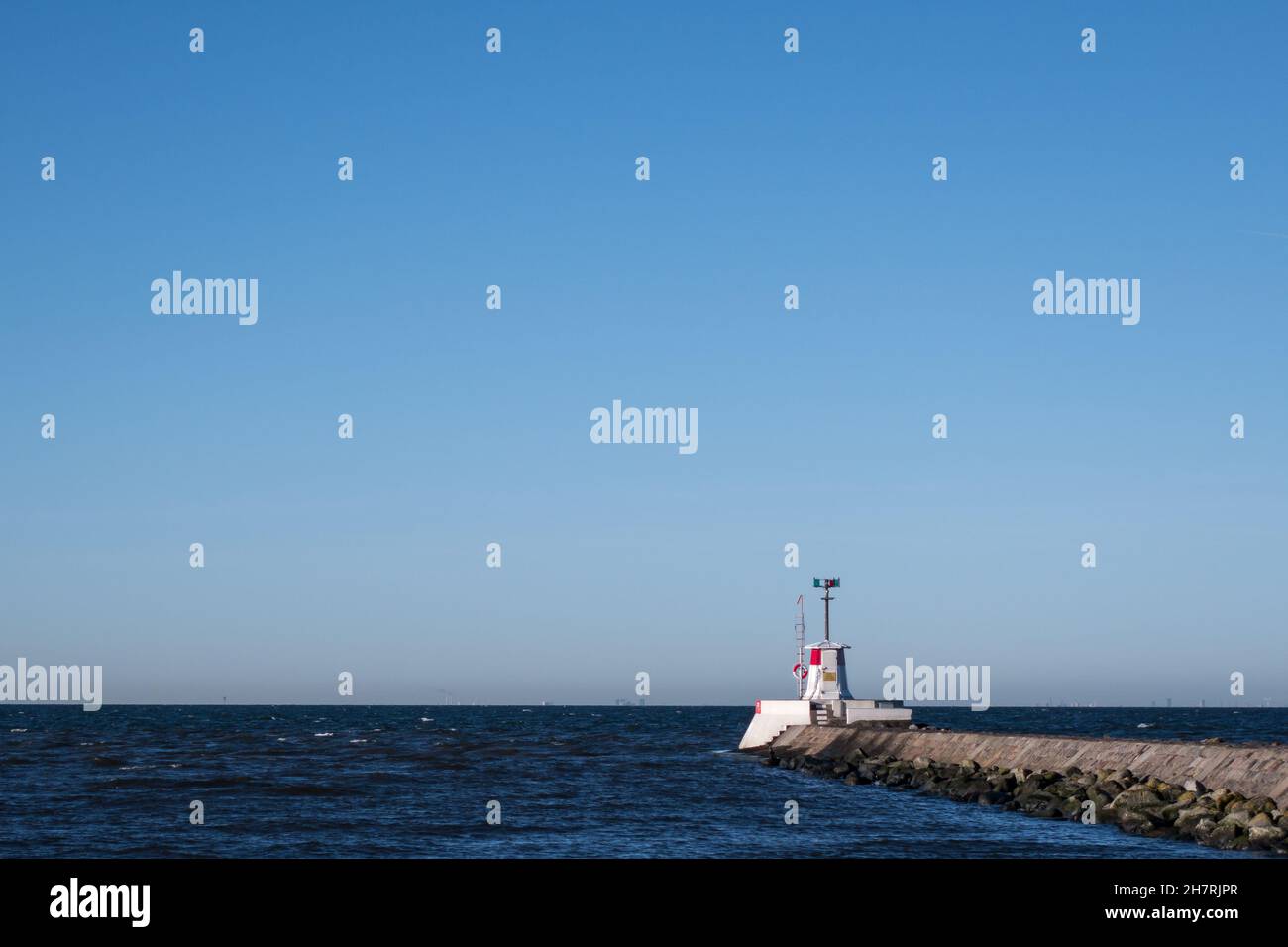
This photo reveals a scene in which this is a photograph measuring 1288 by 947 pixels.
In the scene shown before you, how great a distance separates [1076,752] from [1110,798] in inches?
301

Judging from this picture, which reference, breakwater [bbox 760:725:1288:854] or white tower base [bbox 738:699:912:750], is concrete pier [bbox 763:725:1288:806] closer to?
breakwater [bbox 760:725:1288:854]

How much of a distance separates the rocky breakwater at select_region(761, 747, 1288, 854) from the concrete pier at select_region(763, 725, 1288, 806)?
0.43 meters

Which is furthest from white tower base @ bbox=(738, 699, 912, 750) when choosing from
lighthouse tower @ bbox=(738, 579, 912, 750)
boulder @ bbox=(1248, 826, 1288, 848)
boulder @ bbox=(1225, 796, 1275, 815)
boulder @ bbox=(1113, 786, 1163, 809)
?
boulder @ bbox=(1248, 826, 1288, 848)

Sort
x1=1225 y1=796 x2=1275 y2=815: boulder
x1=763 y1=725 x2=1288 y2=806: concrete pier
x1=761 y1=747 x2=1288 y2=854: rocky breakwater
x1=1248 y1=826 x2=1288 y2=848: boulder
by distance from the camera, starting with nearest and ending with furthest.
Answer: x1=1248 y1=826 x2=1288 y2=848: boulder, x1=761 y1=747 x2=1288 y2=854: rocky breakwater, x1=1225 y1=796 x2=1275 y2=815: boulder, x1=763 y1=725 x2=1288 y2=806: concrete pier

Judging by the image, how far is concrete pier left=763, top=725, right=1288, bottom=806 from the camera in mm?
28094

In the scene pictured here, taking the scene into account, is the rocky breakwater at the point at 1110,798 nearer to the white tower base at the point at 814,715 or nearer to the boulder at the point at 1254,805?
the boulder at the point at 1254,805

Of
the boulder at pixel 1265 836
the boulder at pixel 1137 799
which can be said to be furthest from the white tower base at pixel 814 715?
the boulder at pixel 1265 836

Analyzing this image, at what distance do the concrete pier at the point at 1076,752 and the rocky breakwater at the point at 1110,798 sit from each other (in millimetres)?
431

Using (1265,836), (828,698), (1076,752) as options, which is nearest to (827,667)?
(828,698)

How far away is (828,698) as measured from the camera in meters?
59.9

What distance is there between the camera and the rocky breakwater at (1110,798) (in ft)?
79.1
